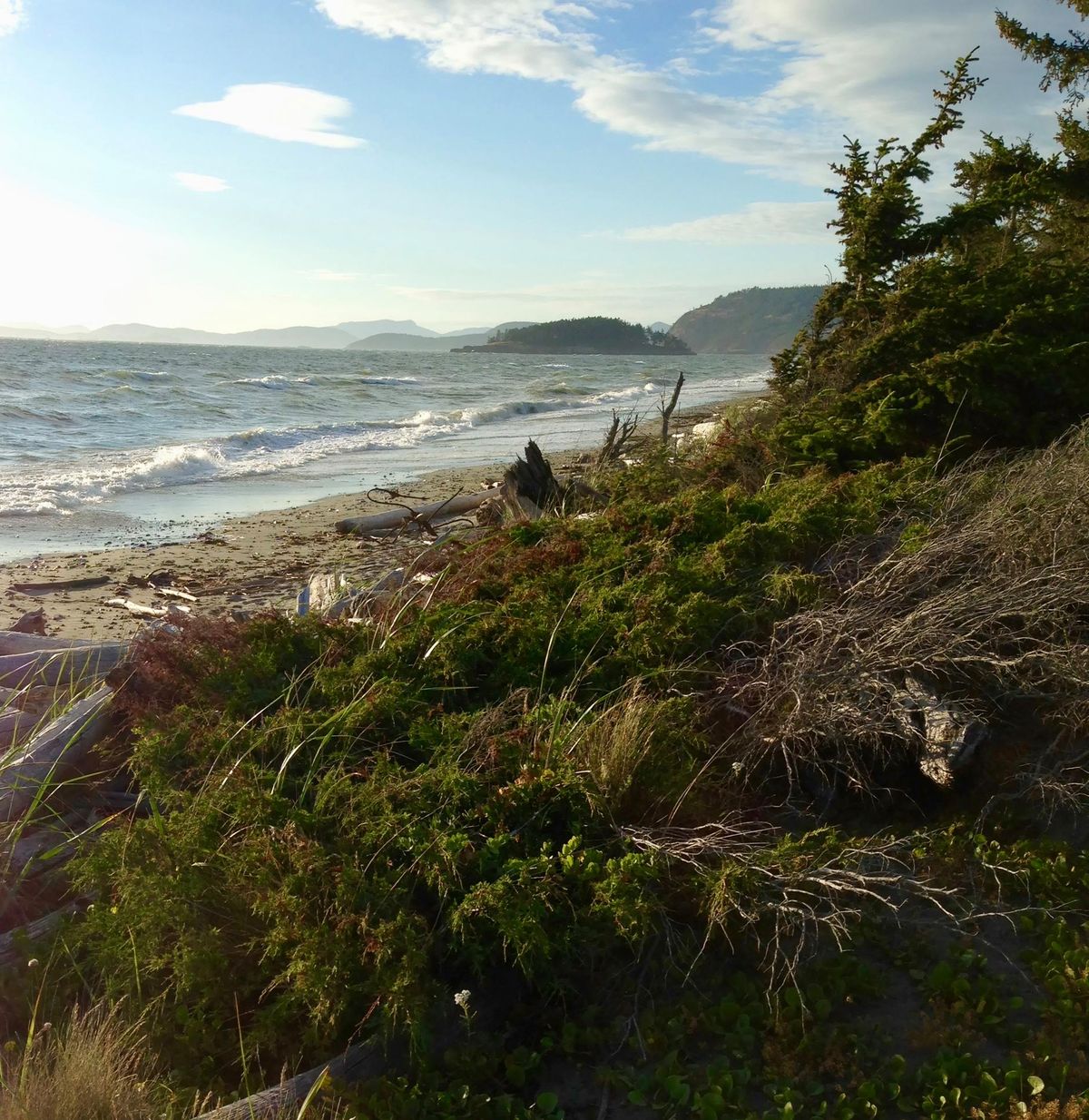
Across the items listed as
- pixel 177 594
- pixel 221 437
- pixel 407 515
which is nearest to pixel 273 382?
pixel 221 437

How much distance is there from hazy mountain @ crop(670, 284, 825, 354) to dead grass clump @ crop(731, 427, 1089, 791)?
476 ft

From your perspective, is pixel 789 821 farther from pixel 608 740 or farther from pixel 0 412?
pixel 0 412

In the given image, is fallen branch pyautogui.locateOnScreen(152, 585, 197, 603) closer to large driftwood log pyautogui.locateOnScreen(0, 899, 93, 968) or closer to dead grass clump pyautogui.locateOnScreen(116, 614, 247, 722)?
dead grass clump pyautogui.locateOnScreen(116, 614, 247, 722)

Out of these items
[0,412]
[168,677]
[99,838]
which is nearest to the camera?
[99,838]

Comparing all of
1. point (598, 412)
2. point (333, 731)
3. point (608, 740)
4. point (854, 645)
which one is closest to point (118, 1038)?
point (333, 731)

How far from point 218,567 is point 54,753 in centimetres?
556

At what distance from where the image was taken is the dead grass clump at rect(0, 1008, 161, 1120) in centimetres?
A: 271

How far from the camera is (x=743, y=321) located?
166 meters

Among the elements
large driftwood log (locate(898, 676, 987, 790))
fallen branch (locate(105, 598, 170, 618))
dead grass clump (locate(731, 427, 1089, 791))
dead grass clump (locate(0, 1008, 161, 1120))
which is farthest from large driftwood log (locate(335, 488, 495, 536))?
dead grass clump (locate(0, 1008, 161, 1120))

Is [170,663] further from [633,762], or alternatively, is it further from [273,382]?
[273,382]

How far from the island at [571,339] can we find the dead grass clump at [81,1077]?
12354 cm

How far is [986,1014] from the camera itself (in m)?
3.24

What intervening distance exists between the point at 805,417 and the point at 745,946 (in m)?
5.58

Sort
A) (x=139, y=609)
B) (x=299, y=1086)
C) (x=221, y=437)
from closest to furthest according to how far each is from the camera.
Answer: (x=299, y=1086), (x=139, y=609), (x=221, y=437)
